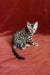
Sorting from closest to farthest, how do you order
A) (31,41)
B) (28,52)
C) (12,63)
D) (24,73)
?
(24,73) < (12,63) < (28,52) < (31,41)

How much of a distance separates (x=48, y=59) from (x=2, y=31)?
69 centimetres

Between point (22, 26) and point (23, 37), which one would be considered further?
point (22, 26)

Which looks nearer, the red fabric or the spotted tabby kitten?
the red fabric

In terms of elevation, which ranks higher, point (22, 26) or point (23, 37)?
point (22, 26)

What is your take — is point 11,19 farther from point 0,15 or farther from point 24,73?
point 24,73

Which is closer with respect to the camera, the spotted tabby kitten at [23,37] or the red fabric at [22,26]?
the red fabric at [22,26]

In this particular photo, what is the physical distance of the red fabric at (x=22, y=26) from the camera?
129cm

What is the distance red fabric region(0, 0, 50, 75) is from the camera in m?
1.29

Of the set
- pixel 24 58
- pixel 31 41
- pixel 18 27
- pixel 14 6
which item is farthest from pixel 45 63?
pixel 14 6

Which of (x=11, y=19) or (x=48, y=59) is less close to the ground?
(x=11, y=19)

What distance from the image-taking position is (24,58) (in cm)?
135

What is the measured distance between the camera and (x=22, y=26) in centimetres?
179

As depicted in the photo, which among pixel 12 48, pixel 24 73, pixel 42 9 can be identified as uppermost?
pixel 42 9

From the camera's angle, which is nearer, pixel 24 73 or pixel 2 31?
pixel 24 73
